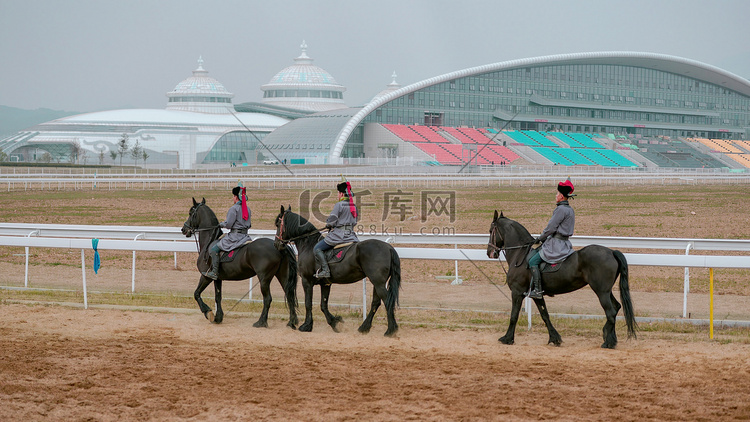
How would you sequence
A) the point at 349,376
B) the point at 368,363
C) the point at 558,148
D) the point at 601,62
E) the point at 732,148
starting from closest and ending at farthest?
the point at 349,376
the point at 368,363
the point at 558,148
the point at 601,62
the point at 732,148

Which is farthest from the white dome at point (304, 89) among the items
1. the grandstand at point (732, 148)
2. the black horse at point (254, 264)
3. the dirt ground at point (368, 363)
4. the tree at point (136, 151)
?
the black horse at point (254, 264)

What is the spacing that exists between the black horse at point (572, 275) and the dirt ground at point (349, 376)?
0.26 metres

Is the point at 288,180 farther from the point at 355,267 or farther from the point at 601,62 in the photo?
the point at 601,62

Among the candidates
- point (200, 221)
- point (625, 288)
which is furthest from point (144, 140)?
point (625, 288)

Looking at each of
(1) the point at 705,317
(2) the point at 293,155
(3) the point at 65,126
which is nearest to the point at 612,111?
(2) the point at 293,155

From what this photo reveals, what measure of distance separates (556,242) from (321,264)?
2.70m

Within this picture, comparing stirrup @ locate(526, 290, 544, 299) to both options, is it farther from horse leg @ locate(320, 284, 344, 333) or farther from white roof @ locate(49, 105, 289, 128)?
white roof @ locate(49, 105, 289, 128)

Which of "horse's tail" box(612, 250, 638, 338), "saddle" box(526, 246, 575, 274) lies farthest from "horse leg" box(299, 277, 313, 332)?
"horse's tail" box(612, 250, 638, 338)

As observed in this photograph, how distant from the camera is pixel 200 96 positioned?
342 feet

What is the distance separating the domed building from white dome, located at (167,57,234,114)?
14610 mm

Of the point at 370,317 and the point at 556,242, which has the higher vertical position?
the point at 556,242

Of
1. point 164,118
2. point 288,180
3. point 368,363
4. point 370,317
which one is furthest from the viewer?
point 164,118

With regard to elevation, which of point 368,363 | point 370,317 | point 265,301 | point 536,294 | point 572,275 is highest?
point 572,275

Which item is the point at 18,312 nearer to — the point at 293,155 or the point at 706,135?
the point at 293,155
